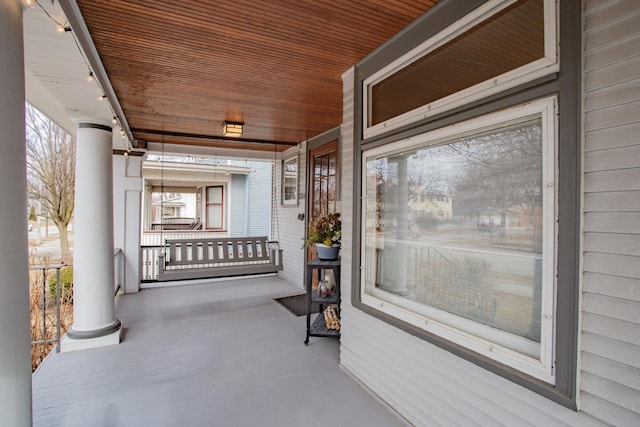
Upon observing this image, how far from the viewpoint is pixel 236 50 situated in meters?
2.66

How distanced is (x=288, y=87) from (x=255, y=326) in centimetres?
284

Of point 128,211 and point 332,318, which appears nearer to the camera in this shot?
point 332,318

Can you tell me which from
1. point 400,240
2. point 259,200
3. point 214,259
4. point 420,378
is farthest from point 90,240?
point 259,200

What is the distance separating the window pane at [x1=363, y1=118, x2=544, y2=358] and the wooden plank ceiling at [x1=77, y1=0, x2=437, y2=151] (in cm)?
96

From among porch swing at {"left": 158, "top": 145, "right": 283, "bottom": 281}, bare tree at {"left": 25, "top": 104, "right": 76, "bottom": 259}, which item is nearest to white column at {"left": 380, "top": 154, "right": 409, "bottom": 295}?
porch swing at {"left": 158, "top": 145, "right": 283, "bottom": 281}

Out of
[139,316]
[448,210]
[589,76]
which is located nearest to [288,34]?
[448,210]

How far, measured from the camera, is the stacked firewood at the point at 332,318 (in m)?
3.69

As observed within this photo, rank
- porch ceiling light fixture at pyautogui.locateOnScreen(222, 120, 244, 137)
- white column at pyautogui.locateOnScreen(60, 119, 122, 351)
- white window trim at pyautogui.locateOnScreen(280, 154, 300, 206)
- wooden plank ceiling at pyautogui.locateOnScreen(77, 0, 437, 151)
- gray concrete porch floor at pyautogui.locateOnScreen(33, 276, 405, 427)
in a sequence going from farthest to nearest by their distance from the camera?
white window trim at pyautogui.locateOnScreen(280, 154, 300, 206)
porch ceiling light fixture at pyautogui.locateOnScreen(222, 120, 244, 137)
white column at pyautogui.locateOnScreen(60, 119, 122, 351)
gray concrete porch floor at pyautogui.locateOnScreen(33, 276, 405, 427)
wooden plank ceiling at pyautogui.locateOnScreen(77, 0, 437, 151)

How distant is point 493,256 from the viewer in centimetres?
180

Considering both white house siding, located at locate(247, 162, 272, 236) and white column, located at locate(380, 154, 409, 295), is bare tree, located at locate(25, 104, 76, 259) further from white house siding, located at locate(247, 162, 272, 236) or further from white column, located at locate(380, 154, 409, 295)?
white column, located at locate(380, 154, 409, 295)

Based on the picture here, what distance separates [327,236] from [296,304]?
1.89 m

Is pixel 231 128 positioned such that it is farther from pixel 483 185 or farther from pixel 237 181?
pixel 237 181

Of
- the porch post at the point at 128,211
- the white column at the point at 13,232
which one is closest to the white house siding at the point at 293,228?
the porch post at the point at 128,211

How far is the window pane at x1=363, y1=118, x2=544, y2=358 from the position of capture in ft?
5.27
